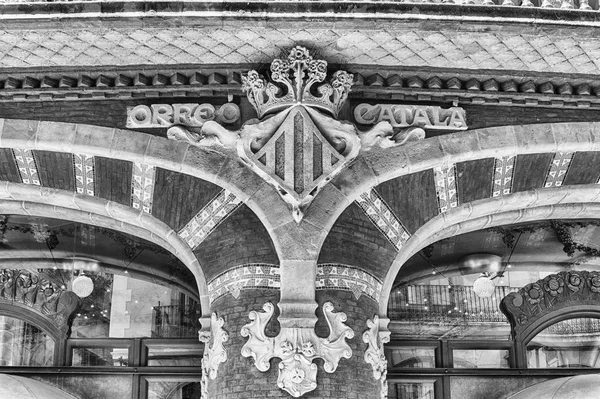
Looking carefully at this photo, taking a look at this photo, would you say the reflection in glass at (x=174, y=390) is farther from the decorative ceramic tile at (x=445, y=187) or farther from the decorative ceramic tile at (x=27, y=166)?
the decorative ceramic tile at (x=445, y=187)

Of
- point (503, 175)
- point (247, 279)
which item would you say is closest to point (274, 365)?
point (247, 279)

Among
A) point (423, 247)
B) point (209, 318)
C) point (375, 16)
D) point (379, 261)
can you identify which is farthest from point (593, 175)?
point (209, 318)

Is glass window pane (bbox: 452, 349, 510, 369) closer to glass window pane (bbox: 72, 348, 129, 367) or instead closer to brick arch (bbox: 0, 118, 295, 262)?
brick arch (bbox: 0, 118, 295, 262)

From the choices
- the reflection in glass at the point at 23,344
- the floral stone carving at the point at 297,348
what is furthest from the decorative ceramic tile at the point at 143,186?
the reflection in glass at the point at 23,344

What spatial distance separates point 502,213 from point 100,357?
4757 mm

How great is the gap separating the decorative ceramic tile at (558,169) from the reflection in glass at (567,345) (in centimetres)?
203

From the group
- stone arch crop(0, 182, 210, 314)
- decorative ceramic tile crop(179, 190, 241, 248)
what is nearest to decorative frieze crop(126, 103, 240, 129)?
decorative ceramic tile crop(179, 190, 241, 248)

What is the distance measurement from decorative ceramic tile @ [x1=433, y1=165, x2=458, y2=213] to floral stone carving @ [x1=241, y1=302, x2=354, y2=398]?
1776mm

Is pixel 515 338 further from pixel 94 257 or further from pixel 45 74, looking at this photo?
pixel 45 74

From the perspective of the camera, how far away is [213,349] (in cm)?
946

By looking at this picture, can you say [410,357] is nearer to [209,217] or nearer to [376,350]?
[376,350]

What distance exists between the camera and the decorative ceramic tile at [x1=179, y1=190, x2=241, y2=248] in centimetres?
986

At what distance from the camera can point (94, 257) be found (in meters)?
11.7

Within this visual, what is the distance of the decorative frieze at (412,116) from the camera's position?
9.97 meters
